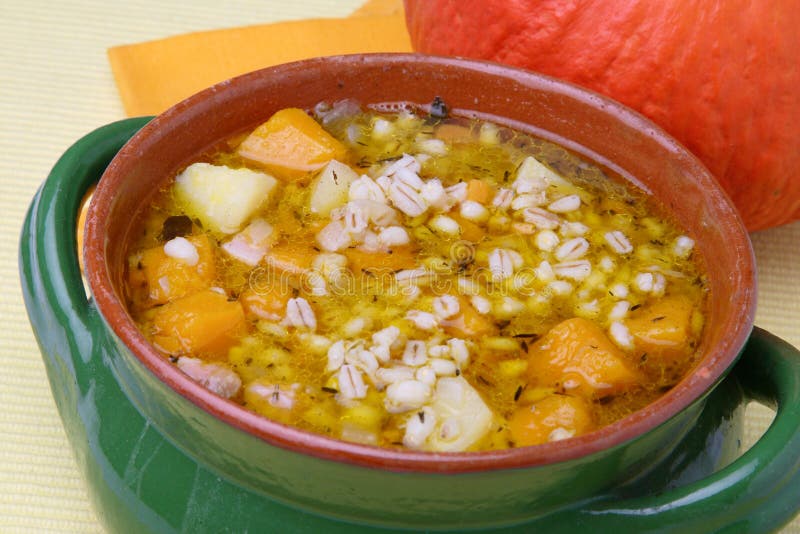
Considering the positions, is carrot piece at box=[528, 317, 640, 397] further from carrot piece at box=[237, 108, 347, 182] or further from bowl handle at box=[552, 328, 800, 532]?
carrot piece at box=[237, 108, 347, 182]

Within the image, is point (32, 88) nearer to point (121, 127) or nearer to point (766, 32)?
point (121, 127)

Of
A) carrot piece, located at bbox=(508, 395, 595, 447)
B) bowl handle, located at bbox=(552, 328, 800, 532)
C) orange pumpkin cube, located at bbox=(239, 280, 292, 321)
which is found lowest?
bowl handle, located at bbox=(552, 328, 800, 532)

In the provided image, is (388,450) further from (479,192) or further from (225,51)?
(225,51)

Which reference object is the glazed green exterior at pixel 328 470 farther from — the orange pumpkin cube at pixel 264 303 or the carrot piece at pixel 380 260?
the carrot piece at pixel 380 260

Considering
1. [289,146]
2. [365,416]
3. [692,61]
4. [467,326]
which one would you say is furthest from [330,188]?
[692,61]

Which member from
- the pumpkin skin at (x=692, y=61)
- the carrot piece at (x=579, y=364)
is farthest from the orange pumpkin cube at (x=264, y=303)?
the pumpkin skin at (x=692, y=61)

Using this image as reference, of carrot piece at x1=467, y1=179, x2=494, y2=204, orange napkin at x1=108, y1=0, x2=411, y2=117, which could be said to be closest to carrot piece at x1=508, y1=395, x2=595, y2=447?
carrot piece at x1=467, y1=179, x2=494, y2=204

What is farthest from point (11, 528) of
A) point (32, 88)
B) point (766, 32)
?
point (766, 32)
